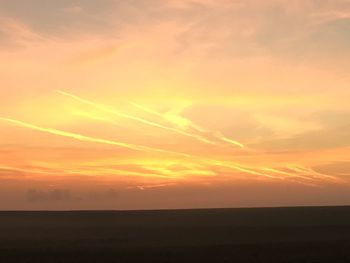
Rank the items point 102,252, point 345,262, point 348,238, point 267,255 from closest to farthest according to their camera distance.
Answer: point 345,262 → point 267,255 → point 102,252 → point 348,238

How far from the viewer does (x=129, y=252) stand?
52594 millimetres

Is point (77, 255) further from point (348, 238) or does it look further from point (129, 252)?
point (348, 238)

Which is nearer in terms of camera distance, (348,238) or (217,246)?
(217,246)

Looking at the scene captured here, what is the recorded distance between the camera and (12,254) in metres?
49.8

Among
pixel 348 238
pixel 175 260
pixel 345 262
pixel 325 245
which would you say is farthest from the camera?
pixel 348 238

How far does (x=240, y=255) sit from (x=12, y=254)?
19.7 m

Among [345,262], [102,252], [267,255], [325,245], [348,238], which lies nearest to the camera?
[345,262]

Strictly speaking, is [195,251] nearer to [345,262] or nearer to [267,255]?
[267,255]

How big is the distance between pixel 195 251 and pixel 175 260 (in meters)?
8.54

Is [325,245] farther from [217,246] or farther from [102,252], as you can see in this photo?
[102,252]

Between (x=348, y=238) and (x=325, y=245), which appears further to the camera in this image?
(x=348, y=238)

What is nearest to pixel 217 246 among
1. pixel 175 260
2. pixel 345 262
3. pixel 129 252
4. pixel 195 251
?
pixel 195 251

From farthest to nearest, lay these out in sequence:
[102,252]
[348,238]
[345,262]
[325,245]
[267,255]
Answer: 1. [348,238]
2. [325,245]
3. [102,252]
4. [267,255]
5. [345,262]

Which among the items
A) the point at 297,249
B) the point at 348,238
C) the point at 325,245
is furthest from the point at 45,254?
the point at 348,238
